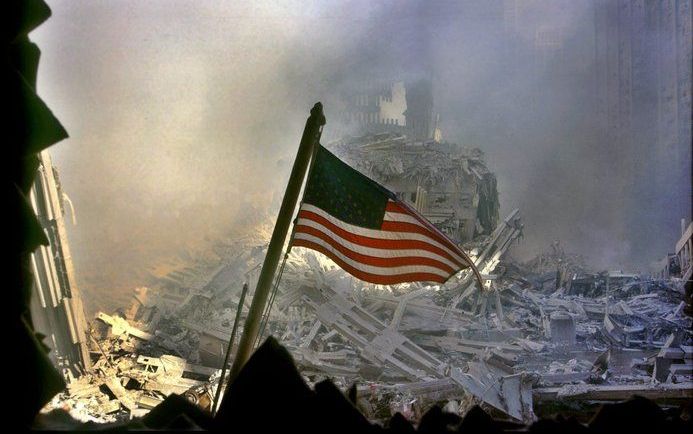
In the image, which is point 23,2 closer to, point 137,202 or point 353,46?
point 137,202

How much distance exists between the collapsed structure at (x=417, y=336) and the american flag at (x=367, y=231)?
12.4ft

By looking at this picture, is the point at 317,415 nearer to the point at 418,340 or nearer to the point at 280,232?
the point at 280,232

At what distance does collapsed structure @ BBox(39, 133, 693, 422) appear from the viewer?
8.28m

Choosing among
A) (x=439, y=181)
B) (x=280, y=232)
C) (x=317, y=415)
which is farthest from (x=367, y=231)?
(x=439, y=181)

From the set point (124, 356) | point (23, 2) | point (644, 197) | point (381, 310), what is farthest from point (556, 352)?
point (644, 197)

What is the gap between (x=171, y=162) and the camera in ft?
50.7

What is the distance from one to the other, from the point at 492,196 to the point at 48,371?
1761cm

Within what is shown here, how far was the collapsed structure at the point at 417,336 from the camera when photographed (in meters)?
8.28

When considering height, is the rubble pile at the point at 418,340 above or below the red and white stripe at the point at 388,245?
below

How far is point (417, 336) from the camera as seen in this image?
10922 millimetres

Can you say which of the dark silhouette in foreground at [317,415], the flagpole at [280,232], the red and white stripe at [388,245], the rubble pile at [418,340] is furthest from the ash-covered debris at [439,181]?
the dark silhouette in foreground at [317,415]

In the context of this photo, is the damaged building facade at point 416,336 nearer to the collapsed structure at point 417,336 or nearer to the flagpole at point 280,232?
the collapsed structure at point 417,336

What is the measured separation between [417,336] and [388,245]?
7980 mm

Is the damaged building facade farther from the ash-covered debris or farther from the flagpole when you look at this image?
the flagpole
